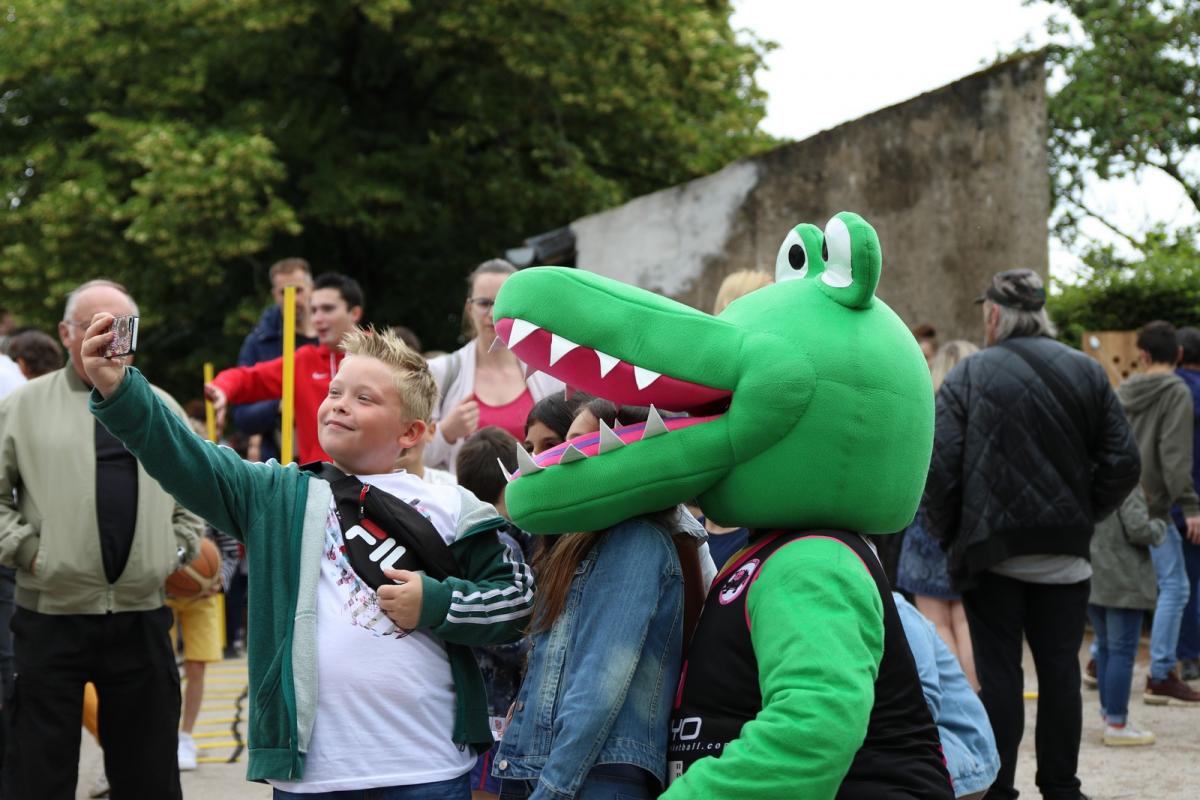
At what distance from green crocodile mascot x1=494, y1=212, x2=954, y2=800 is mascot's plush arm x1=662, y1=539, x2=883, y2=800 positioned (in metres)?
0.01

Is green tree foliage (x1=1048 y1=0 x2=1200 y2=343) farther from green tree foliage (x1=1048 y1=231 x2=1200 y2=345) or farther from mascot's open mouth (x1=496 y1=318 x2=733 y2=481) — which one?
mascot's open mouth (x1=496 y1=318 x2=733 y2=481)

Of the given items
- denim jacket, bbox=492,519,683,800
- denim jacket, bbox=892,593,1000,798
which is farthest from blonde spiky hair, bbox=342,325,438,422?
denim jacket, bbox=892,593,1000,798

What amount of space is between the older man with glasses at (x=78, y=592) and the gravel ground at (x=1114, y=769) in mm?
1547

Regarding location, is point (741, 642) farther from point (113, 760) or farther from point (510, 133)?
point (510, 133)

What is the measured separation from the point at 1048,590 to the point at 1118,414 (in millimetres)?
744

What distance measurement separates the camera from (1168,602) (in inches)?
305

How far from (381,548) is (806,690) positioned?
1.15 meters

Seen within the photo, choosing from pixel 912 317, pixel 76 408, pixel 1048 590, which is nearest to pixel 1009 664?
pixel 1048 590

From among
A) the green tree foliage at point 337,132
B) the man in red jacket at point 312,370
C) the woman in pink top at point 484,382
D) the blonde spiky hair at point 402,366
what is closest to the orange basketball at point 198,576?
the man in red jacket at point 312,370

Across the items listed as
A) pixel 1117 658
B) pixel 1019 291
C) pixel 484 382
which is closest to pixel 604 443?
pixel 484 382

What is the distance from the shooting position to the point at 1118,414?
5.30 meters

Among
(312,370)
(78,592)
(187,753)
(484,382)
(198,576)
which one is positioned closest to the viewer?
(78,592)

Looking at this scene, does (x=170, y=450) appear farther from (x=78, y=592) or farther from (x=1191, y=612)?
(x=1191, y=612)

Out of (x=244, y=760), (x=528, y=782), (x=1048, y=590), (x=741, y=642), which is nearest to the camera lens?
(x=741, y=642)
